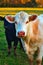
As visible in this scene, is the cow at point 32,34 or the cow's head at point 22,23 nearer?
the cow's head at point 22,23

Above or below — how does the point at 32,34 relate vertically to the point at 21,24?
below

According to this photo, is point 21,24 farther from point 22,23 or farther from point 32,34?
point 32,34

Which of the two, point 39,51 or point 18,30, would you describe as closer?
point 18,30

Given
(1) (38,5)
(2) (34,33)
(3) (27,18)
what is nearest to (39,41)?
(2) (34,33)

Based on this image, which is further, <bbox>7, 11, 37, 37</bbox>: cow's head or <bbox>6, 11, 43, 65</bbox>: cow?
<bbox>6, 11, 43, 65</bbox>: cow

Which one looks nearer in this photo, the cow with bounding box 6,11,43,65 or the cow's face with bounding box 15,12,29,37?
the cow's face with bounding box 15,12,29,37

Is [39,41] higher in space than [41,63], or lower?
higher

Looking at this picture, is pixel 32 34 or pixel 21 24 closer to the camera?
pixel 21 24

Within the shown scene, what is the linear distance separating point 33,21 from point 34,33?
0.28 meters

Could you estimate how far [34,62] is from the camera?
7.01 meters

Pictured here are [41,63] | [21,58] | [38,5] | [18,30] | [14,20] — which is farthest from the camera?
[38,5]

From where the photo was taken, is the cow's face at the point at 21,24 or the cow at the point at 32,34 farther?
the cow at the point at 32,34

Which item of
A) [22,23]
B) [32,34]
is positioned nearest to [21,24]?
[22,23]

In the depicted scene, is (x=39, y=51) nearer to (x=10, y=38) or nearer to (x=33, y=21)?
(x=33, y=21)
